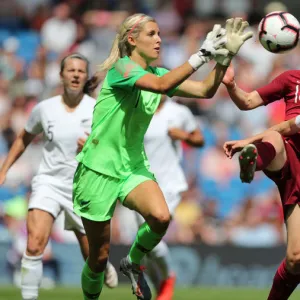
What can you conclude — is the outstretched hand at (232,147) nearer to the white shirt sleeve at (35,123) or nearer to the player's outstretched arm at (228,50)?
the player's outstretched arm at (228,50)

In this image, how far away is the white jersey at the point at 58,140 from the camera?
9.44 metres

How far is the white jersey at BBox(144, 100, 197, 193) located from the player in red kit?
2.88 metres

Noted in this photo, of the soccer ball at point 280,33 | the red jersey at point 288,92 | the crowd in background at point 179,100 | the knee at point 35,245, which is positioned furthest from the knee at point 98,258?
the crowd in background at point 179,100

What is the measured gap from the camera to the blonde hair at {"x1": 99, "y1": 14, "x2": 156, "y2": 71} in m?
7.68

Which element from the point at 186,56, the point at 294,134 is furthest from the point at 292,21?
the point at 186,56

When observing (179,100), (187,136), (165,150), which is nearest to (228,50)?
(187,136)

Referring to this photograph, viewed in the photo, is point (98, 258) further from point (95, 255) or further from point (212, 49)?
point (212, 49)

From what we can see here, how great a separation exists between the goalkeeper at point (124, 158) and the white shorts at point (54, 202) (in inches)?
47.2

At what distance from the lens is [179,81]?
23.0ft

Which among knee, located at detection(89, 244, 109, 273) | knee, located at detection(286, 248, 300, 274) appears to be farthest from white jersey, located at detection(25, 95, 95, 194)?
knee, located at detection(286, 248, 300, 274)

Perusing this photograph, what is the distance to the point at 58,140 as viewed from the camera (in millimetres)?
9430

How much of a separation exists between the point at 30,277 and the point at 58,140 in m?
1.41

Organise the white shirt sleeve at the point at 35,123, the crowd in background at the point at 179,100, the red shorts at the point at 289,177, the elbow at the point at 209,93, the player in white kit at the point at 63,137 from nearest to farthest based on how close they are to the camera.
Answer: the elbow at the point at 209,93
the red shorts at the point at 289,177
the player in white kit at the point at 63,137
the white shirt sleeve at the point at 35,123
the crowd in background at the point at 179,100

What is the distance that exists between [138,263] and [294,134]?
1.64 meters
